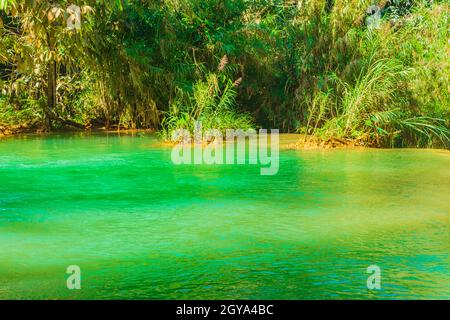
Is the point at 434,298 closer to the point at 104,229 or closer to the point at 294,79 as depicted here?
the point at 104,229

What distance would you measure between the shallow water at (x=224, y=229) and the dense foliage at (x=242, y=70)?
236cm

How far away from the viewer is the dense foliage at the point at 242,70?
448 inches

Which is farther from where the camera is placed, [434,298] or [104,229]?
[104,229]

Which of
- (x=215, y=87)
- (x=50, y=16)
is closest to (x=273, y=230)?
(x=50, y=16)

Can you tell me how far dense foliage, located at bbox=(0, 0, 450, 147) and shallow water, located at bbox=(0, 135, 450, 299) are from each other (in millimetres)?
2364

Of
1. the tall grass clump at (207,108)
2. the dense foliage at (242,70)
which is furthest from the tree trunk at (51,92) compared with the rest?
the tall grass clump at (207,108)

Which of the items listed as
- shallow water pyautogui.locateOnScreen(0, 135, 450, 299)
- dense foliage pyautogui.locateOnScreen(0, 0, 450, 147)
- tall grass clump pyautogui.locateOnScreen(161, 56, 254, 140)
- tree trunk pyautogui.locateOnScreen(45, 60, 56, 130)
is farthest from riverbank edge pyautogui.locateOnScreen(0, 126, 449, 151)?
shallow water pyautogui.locateOnScreen(0, 135, 450, 299)

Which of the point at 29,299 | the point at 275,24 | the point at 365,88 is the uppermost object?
the point at 275,24

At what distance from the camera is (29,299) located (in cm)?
387

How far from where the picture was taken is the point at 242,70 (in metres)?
13.4

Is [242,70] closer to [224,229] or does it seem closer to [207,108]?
[207,108]

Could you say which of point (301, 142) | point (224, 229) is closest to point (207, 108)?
point (301, 142)

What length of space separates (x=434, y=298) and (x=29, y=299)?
6.29ft

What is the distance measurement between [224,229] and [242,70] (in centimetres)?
819
